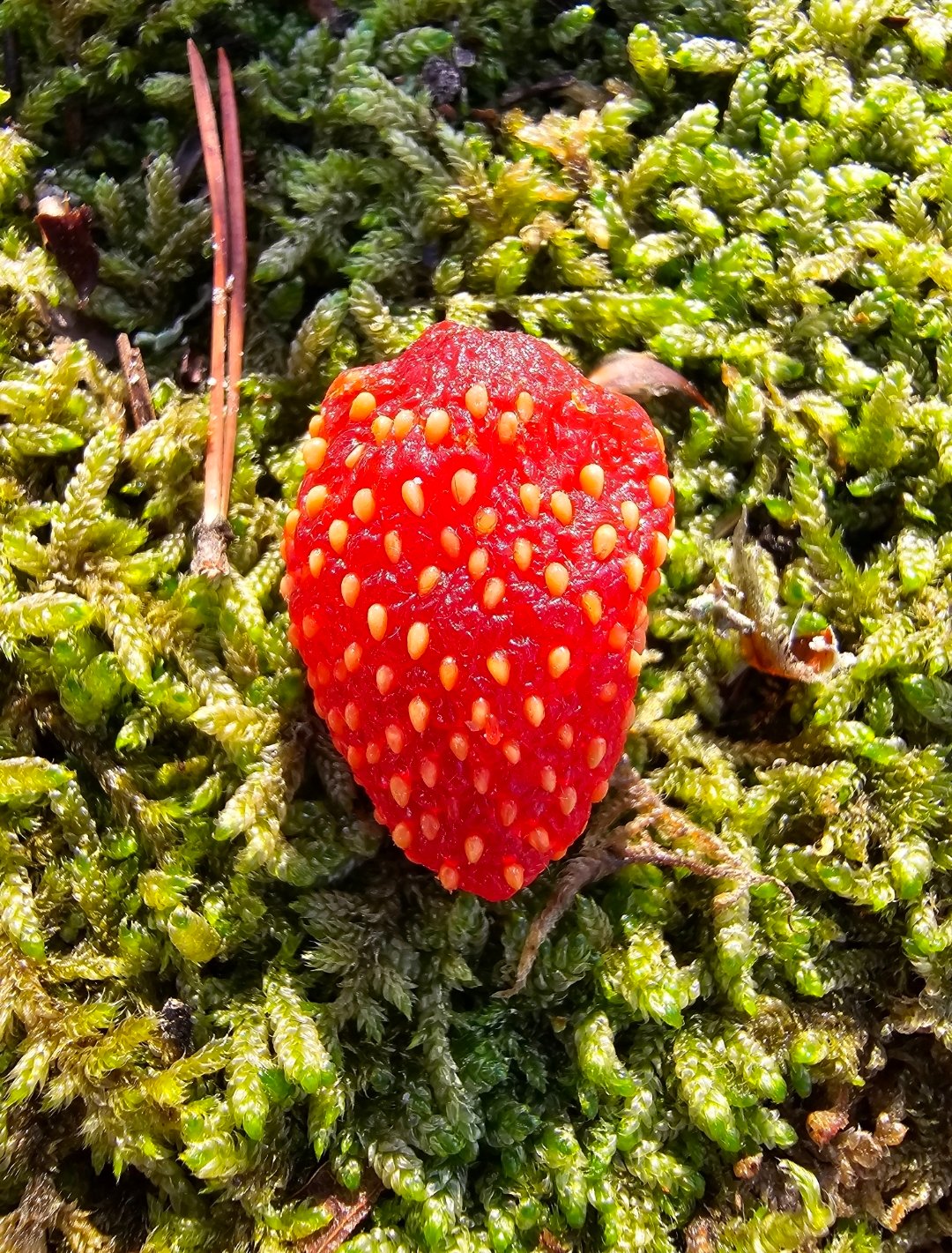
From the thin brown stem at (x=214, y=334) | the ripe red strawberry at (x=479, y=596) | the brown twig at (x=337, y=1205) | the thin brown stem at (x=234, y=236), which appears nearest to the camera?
the ripe red strawberry at (x=479, y=596)

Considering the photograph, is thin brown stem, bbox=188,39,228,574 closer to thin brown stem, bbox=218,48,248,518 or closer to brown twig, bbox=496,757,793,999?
thin brown stem, bbox=218,48,248,518

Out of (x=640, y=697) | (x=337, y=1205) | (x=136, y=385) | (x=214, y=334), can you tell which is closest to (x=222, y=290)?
(x=214, y=334)

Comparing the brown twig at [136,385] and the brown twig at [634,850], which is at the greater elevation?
the brown twig at [136,385]

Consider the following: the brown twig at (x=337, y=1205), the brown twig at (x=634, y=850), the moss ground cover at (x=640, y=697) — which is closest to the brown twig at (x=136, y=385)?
the moss ground cover at (x=640, y=697)

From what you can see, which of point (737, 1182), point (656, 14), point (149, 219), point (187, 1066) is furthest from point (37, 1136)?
point (656, 14)

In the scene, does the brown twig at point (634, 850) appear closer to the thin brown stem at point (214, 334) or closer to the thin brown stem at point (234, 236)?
the thin brown stem at point (214, 334)
